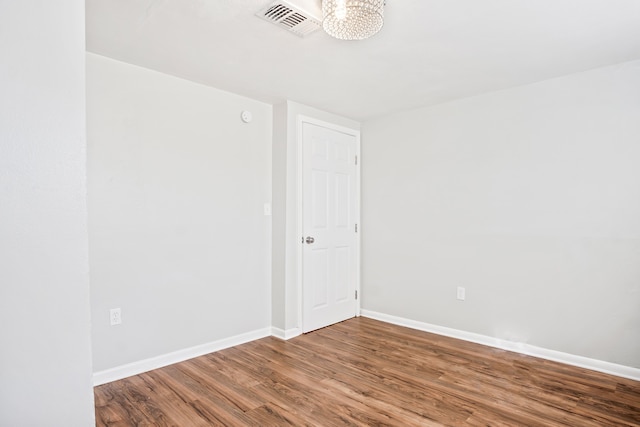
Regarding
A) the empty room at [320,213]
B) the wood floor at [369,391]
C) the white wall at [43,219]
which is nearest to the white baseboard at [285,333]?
the empty room at [320,213]

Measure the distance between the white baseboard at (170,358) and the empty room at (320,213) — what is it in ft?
0.05

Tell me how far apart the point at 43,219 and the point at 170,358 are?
225 cm

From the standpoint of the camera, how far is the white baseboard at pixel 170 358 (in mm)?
2562

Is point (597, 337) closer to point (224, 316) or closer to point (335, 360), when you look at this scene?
point (335, 360)

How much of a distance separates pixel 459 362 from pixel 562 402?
0.75m

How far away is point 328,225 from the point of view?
391 cm

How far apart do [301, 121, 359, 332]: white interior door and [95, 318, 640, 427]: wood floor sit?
663mm

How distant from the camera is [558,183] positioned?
2939mm

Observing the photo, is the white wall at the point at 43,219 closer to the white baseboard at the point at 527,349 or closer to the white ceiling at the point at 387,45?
the white ceiling at the point at 387,45

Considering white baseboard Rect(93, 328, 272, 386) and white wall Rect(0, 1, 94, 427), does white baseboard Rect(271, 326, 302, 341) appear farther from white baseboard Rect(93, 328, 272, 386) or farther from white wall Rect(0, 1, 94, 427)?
white wall Rect(0, 1, 94, 427)

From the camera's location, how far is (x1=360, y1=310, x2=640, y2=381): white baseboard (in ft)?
8.79

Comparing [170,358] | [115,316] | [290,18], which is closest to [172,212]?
[115,316]

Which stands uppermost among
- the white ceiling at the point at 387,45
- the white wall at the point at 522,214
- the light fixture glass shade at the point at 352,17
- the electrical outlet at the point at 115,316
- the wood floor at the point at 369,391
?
the white ceiling at the point at 387,45

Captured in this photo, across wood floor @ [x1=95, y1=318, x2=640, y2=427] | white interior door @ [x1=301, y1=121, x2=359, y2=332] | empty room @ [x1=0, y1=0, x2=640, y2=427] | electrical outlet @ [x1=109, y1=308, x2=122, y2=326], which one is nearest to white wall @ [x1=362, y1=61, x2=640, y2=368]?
empty room @ [x1=0, y1=0, x2=640, y2=427]
